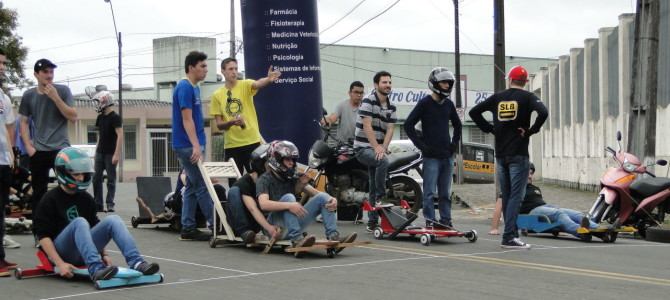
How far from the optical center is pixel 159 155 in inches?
2327

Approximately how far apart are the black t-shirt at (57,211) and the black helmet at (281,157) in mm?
2248

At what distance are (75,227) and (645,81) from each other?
1306cm

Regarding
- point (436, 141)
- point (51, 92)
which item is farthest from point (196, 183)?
point (436, 141)

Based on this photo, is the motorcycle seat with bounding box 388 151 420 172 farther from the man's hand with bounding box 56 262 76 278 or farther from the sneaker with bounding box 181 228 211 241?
the man's hand with bounding box 56 262 76 278

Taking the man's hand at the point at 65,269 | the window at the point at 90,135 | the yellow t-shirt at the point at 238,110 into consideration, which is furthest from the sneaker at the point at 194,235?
the window at the point at 90,135

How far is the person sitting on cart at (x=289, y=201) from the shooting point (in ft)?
33.0

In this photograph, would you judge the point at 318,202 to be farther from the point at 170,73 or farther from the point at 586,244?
the point at 170,73

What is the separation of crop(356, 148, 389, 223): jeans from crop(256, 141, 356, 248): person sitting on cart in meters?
2.71

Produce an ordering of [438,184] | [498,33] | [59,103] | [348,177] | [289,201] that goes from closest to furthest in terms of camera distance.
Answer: [289,201] → [59,103] → [438,184] → [348,177] → [498,33]

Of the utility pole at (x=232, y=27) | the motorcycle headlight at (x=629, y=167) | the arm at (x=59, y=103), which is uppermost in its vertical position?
the utility pole at (x=232, y=27)

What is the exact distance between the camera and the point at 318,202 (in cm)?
1010

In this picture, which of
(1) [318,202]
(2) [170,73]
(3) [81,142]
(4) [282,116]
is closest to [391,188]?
(4) [282,116]

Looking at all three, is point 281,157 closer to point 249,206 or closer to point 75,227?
point 249,206

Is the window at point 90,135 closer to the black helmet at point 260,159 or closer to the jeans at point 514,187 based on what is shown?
the black helmet at point 260,159
